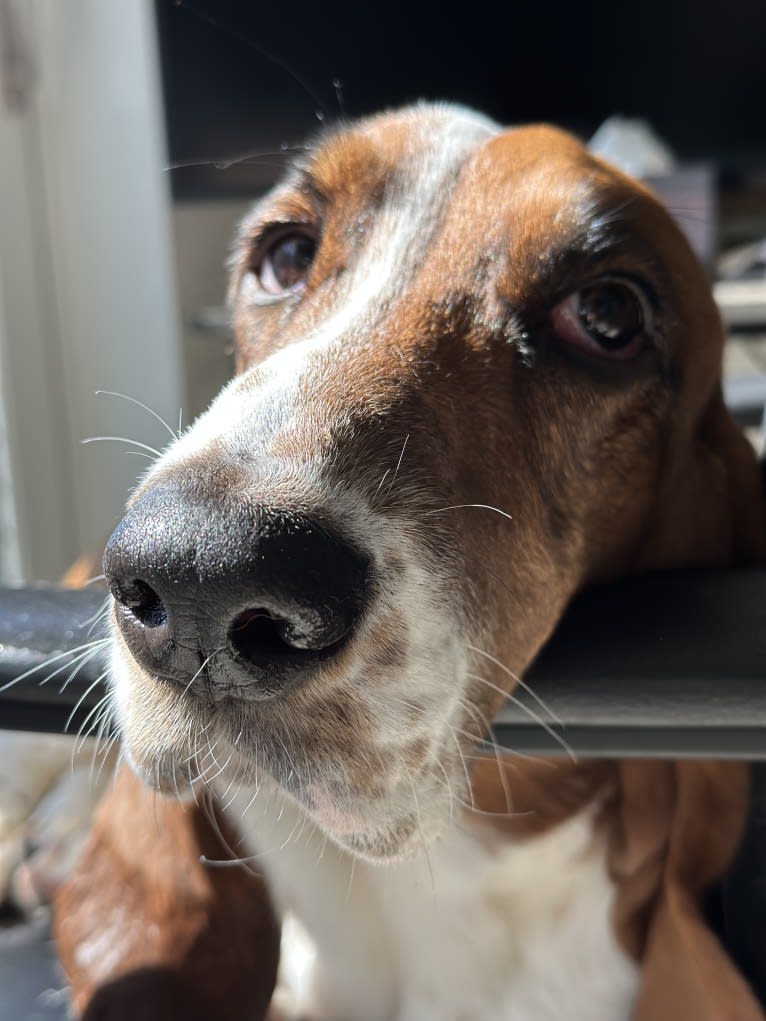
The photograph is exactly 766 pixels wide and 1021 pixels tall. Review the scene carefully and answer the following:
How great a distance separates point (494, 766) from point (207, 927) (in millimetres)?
363

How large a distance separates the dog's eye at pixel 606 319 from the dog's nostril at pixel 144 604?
2.08ft

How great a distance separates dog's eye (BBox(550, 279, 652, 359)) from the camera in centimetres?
118

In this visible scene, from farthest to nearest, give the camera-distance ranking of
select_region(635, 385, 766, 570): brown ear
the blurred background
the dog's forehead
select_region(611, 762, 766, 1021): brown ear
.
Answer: the blurred background, select_region(635, 385, 766, 570): brown ear, the dog's forehead, select_region(611, 762, 766, 1021): brown ear

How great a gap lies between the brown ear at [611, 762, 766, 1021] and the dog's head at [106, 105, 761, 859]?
0.83 feet

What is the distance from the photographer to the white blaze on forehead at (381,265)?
881 millimetres

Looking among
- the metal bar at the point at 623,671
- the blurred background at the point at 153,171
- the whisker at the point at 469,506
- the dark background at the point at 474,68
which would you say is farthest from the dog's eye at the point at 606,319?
the dark background at the point at 474,68

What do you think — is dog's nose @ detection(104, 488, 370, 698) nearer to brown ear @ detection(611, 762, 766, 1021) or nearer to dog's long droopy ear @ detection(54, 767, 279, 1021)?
dog's long droopy ear @ detection(54, 767, 279, 1021)

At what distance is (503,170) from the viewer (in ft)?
4.00

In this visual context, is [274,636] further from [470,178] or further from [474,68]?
[474,68]

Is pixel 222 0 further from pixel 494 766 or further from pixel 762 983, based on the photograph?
pixel 762 983

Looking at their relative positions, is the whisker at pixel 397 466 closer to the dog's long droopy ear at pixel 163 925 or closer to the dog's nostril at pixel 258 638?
the dog's nostril at pixel 258 638

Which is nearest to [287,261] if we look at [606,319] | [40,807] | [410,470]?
[606,319]

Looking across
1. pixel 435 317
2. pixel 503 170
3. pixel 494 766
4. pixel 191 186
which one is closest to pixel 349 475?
pixel 435 317

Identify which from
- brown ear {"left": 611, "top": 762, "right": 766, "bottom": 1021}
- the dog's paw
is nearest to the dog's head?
brown ear {"left": 611, "top": 762, "right": 766, "bottom": 1021}
